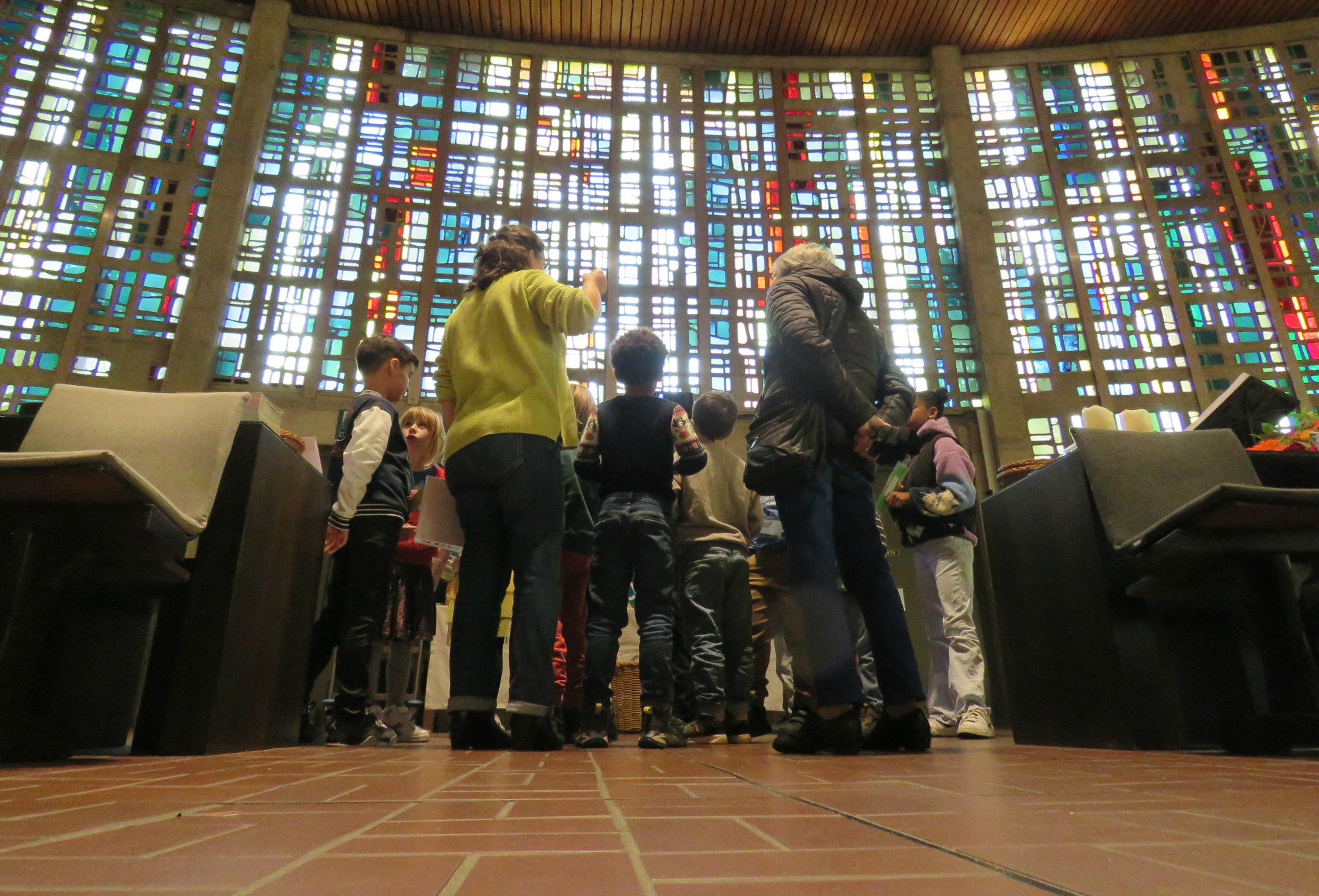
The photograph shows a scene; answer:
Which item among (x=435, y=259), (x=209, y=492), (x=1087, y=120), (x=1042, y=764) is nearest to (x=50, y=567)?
(x=209, y=492)

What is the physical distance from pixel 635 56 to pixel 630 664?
7502 mm

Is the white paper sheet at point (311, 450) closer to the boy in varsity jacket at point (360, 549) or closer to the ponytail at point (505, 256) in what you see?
the boy in varsity jacket at point (360, 549)

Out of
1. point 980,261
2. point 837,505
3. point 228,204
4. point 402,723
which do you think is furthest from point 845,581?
point 228,204

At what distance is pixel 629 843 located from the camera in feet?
2.29

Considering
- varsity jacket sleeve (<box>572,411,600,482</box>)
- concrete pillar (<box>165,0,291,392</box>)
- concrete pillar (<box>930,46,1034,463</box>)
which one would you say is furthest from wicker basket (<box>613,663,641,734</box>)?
concrete pillar (<box>165,0,291,392</box>)

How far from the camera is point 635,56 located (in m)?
9.03

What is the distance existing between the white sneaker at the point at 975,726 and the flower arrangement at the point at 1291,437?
1305 millimetres

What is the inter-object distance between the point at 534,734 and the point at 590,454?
3.14ft

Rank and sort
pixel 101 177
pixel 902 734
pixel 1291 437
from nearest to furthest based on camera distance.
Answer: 1. pixel 902 734
2. pixel 1291 437
3. pixel 101 177

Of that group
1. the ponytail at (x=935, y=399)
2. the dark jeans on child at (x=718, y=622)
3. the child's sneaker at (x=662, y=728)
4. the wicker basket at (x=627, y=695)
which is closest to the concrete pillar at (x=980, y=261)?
the ponytail at (x=935, y=399)

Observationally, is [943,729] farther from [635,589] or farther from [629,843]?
[629,843]

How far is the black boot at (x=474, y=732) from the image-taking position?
2.21 metres

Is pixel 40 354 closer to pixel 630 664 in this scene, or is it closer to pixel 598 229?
pixel 598 229

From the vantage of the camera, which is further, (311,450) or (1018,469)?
(1018,469)
